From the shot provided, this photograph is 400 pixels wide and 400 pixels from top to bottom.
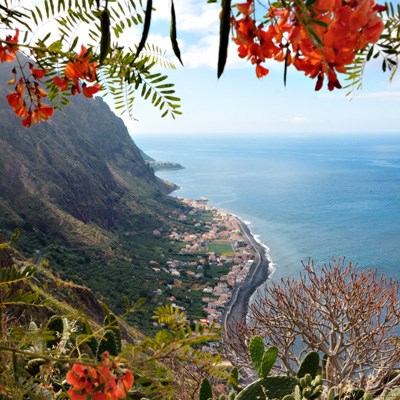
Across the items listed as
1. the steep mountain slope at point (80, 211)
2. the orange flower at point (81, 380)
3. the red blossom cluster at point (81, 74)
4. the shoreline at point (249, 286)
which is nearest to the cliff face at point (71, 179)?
the steep mountain slope at point (80, 211)

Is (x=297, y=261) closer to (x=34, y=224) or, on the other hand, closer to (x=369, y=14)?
(x=34, y=224)

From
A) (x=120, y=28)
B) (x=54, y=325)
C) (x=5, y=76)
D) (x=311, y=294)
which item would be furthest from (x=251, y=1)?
(x=5, y=76)

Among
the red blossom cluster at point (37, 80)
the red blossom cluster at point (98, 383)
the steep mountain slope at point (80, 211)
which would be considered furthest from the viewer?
the steep mountain slope at point (80, 211)

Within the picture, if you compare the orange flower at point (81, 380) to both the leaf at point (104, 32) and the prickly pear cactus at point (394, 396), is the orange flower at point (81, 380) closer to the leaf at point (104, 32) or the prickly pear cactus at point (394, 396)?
the leaf at point (104, 32)

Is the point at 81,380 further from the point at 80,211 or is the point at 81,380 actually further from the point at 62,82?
the point at 80,211

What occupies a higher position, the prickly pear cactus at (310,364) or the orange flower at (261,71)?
the orange flower at (261,71)

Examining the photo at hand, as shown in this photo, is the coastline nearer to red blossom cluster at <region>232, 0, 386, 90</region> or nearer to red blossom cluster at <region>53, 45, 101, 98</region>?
red blossom cluster at <region>53, 45, 101, 98</region>

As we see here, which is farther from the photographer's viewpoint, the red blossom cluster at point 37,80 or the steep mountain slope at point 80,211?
the steep mountain slope at point 80,211

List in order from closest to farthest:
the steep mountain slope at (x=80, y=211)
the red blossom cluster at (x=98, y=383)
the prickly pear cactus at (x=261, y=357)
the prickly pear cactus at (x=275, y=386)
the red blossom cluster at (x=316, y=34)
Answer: the red blossom cluster at (x=316, y=34)
the red blossom cluster at (x=98, y=383)
the prickly pear cactus at (x=275, y=386)
the prickly pear cactus at (x=261, y=357)
the steep mountain slope at (x=80, y=211)
